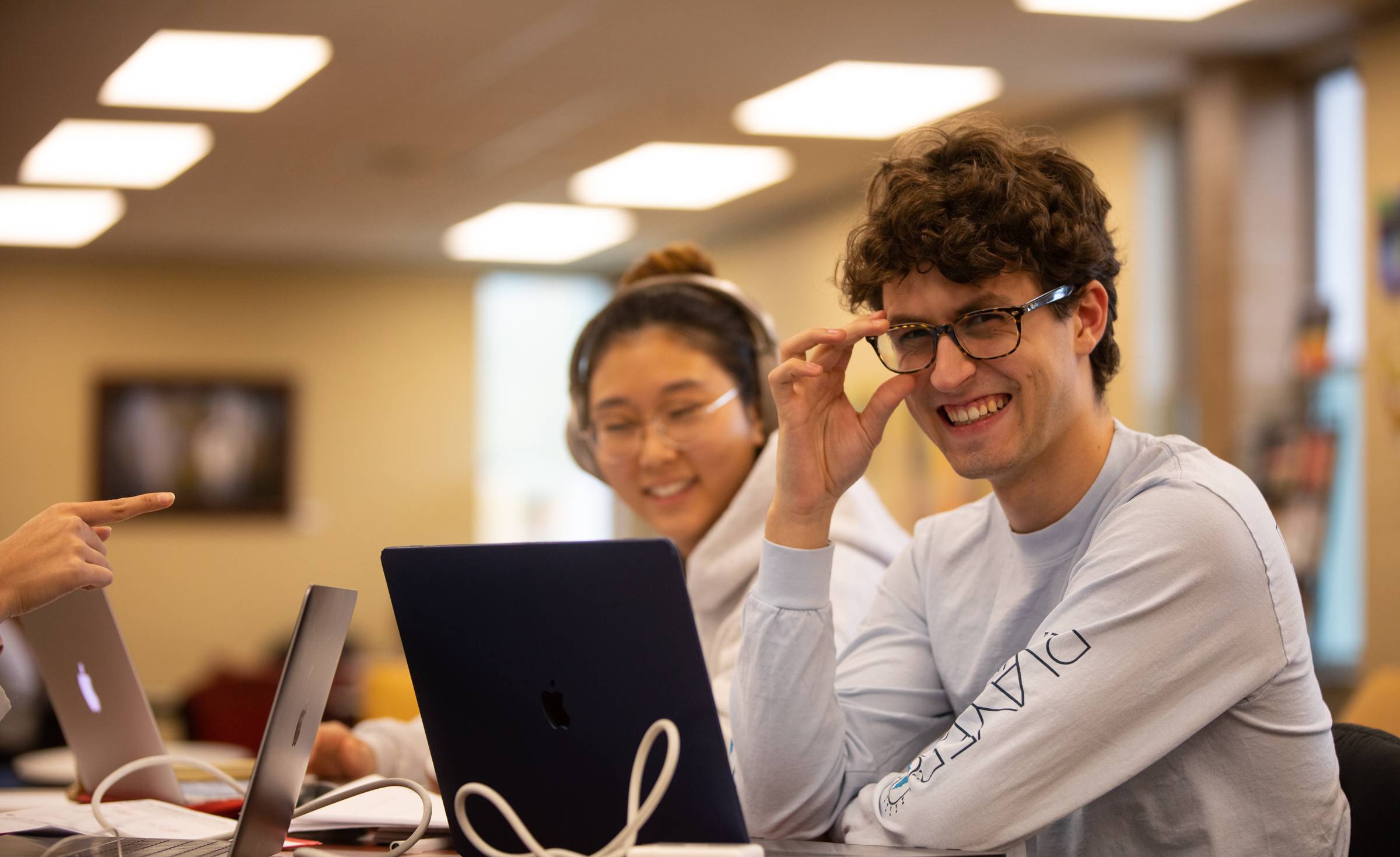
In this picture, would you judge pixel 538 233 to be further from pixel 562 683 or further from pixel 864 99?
pixel 562 683

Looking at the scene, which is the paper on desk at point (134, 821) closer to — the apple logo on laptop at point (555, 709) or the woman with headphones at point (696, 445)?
the woman with headphones at point (696, 445)

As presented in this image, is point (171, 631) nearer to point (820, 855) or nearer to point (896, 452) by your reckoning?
point (896, 452)

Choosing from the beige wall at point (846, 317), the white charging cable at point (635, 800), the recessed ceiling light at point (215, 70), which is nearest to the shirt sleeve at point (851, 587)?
the white charging cable at point (635, 800)

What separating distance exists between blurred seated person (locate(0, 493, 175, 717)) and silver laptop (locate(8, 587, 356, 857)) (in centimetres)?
19

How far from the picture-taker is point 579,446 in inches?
95.4

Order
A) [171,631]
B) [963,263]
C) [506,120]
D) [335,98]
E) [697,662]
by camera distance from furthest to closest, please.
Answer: [171,631] < [506,120] < [335,98] < [963,263] < [697,662]

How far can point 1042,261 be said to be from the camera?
152cm

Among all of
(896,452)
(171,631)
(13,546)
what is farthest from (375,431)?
(13,546)

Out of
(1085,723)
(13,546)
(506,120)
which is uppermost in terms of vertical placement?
(506,120)

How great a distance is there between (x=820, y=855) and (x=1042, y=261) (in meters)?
0.67

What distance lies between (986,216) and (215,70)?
177 inches

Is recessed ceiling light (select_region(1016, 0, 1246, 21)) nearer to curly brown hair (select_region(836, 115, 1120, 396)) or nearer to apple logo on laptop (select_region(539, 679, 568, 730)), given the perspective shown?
curly brown hair (select_region(836, 115, 1120, 396))

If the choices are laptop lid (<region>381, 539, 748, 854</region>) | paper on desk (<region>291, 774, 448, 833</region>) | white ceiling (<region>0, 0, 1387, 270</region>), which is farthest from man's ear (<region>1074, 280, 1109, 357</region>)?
white ceiling (<region>0, 0, 1387, 270</region>)

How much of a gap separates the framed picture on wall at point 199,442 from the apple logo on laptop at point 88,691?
25.9ft
